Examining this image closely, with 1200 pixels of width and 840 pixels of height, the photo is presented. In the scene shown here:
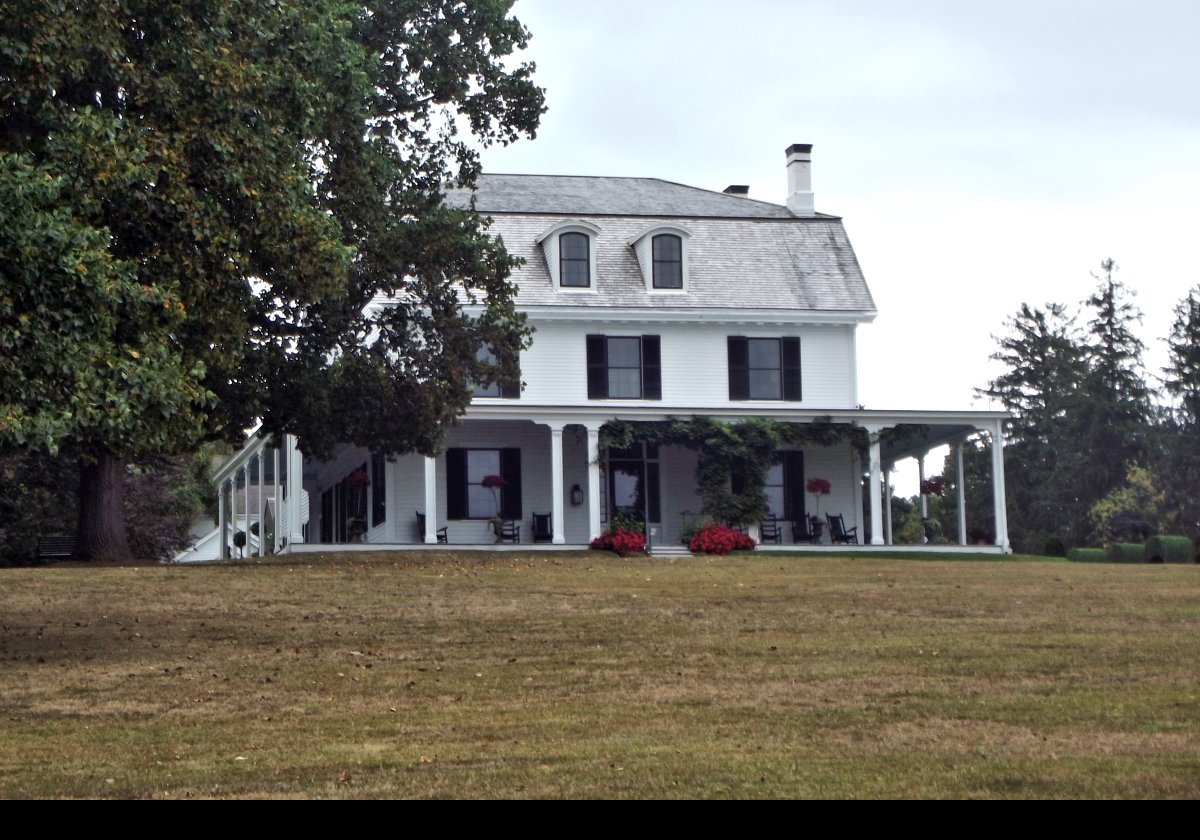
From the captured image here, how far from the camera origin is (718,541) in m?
30.9

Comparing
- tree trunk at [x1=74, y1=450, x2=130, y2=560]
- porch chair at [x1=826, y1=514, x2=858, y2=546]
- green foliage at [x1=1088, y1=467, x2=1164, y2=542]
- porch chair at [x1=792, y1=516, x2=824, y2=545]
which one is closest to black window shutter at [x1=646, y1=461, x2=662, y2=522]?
porch chair at [x1=792, y1=516, x2=824, y2=545]

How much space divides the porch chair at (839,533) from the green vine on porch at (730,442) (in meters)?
1.83

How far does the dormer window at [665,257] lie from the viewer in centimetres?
3581

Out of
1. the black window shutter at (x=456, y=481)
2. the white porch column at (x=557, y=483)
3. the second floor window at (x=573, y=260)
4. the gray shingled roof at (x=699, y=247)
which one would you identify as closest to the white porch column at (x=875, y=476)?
the gray shingled roof at (x=699, y=247)

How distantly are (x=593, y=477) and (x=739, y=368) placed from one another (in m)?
4.80

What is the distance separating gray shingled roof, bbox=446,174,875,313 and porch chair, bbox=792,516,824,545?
4634mm

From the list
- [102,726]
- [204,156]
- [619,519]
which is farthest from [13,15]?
[619,519]

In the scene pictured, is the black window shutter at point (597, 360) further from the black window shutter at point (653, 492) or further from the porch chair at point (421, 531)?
the porch chair at point (421, 531)

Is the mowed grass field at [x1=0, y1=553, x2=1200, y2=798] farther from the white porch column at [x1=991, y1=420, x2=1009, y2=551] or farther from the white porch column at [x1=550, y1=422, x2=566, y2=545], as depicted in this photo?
the white porch column at [x1=991, y1=420, x2=1009, y2=551]

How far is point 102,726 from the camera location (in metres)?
11.4

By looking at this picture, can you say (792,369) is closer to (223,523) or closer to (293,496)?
(293,496)

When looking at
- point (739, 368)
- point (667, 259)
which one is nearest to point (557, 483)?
point (739, 368)

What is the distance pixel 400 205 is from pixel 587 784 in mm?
19999

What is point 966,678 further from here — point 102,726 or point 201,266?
point 201,266
